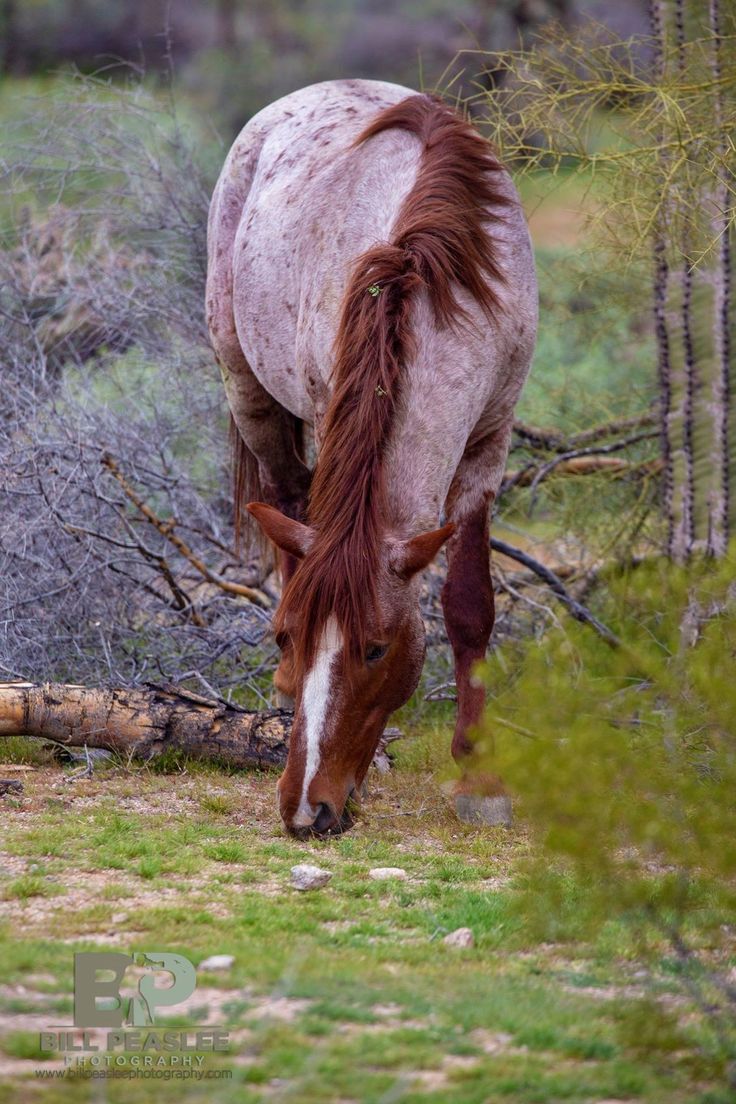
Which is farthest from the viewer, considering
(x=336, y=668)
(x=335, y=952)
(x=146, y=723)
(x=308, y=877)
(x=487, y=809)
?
(x=146, y=723)

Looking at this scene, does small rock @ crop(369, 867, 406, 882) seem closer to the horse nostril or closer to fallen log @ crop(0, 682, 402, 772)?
the horse nostril

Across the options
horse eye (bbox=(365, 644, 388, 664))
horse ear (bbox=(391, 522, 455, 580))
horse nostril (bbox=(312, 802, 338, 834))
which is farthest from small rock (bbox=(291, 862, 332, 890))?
horse ear (bbox=(391, 522, 455, 580))

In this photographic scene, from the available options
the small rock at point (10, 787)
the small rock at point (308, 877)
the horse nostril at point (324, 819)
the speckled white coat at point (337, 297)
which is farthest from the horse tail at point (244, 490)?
the small rock at point (308, 877)

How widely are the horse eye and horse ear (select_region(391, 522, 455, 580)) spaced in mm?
216

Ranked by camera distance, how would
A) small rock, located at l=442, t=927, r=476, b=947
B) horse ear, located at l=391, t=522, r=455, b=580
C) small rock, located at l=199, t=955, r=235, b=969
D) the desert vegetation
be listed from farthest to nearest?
horse ear, located at l=391, t=522, r=455, b=580
small rock, located at l=442, t=927, r=476, b=947
small rock, located at l=199, t=955, r=235, b=969
the desert vegetation

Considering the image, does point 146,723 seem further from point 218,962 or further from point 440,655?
point 218,962

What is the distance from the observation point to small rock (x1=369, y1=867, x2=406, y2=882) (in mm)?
3709

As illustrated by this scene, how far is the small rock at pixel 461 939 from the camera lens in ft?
10.3

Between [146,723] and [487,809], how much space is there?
Result: 132 cm

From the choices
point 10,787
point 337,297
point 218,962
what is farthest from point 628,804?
point 10,787

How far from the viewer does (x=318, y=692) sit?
3689mm

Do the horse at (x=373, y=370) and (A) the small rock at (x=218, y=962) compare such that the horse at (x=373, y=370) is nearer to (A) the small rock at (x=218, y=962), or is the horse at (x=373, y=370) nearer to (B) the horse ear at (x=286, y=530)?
(B) the horse ear at (x=286, y=530)

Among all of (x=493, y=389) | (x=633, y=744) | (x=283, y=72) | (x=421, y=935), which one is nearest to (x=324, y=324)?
(x=493, y=389)

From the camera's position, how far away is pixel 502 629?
607 centimetres
